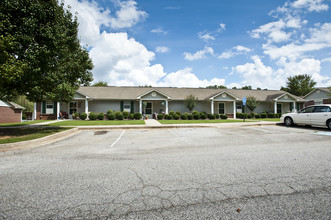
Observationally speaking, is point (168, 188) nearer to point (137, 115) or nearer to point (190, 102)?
point (137, 115)

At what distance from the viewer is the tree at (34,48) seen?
7824 mm

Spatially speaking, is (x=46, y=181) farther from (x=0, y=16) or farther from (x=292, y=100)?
(x=292, y=100)

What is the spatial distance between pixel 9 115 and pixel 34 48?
673 inches

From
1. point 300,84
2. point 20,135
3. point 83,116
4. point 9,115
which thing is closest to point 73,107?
point 83,116

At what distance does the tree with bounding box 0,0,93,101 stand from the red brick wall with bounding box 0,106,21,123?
13.0 meters

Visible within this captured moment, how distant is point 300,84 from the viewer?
56562 mm

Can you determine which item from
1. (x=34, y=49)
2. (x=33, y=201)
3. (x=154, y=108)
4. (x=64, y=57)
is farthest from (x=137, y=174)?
(x=154, y=108)

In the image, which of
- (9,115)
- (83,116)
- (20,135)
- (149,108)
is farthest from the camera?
(149,108)

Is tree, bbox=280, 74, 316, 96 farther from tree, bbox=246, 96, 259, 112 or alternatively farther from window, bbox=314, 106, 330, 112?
window, bbox=314, 106, 330, 112

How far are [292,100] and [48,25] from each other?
1354 inches

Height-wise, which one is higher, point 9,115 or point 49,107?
point 49,107

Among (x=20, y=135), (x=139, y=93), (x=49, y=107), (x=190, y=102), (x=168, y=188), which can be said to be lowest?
(x=168, y=188)

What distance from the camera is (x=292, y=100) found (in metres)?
27.9

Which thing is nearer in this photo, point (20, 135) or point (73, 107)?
point (20, 135)
